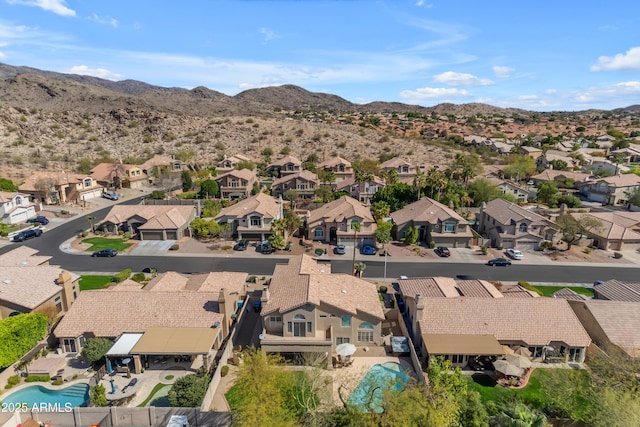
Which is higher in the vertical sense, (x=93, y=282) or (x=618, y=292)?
(x=618, y=292)

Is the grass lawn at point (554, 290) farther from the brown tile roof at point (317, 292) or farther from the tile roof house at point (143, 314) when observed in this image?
the tile roof house at point (143, 314)

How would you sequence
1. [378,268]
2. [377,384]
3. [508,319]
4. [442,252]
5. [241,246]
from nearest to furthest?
[377,384], [508,319], [378,268], [442,252], [241,246]

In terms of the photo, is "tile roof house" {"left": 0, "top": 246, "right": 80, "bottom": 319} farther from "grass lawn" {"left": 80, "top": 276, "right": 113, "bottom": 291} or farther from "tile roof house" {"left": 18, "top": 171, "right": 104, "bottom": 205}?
"tile roof house" {"left": 18, "top": 171, "right": 104, "bottom": 205}

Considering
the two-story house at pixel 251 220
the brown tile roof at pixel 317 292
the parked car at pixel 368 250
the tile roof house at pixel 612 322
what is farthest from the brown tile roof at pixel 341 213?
the tile roof house at pixel 612 322

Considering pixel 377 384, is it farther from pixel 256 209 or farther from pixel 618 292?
pixel 256 209

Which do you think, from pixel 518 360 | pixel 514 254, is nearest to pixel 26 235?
pixel 518 360

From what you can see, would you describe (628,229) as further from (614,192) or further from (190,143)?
(190,143)

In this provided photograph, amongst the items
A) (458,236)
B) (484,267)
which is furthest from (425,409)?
(458,236)

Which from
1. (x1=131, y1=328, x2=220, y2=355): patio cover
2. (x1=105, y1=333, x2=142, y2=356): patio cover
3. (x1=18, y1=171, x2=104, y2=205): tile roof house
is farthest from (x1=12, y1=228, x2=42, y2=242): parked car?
(x1=131, y1=328, x2=220, y2=355): patio cover
